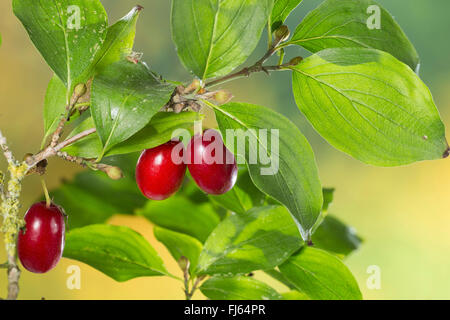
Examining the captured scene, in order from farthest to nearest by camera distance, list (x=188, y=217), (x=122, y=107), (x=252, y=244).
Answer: (x=188, y=217) → (x=252, y=244) → (x=122, y=107)

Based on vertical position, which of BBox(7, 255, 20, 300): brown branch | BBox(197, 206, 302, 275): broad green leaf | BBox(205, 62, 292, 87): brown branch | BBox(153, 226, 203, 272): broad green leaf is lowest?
BBox(7, 255, 20, 300): brown branch

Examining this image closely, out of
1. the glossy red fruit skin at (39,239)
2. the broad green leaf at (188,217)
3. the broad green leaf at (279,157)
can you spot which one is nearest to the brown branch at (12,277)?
the glossy red fruit skin at (39,239)

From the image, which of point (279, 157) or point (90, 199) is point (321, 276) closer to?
point (279, 157)

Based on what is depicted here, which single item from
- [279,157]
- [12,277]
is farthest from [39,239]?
[279,157]

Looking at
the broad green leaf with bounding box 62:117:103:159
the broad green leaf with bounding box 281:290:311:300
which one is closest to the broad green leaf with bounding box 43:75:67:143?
the broad green leaf with bounding box 62:117:103:159

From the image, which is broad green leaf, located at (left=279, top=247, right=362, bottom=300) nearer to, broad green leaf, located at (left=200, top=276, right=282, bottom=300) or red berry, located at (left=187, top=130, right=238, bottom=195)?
broad green leaf, located at (left=200, top=276, right=282, bottom=300)

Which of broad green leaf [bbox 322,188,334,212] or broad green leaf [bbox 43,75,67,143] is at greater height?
broad green leaf [bbox 43,75,67,143]

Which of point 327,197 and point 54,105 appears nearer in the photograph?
point 54,105
